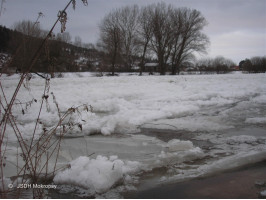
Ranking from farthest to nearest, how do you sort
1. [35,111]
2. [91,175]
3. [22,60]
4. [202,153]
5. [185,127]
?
[35,111]
[185,127]
[202,153]
[91,175]
[22,60]

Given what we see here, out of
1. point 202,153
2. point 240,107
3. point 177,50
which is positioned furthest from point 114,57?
point 202,153

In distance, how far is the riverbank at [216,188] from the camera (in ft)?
6.10

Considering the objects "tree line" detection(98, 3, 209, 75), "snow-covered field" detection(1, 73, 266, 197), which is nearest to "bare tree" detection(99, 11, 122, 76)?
"tree line" detection(98, 3, 209, 75)

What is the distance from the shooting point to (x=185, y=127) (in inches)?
158

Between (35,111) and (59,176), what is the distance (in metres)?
3.45

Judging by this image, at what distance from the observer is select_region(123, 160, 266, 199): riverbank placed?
1.86 m

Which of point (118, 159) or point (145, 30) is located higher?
point (145, 30)

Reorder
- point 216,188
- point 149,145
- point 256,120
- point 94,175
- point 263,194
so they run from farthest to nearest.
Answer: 1. point 256,120
2. point 149,145
3. point 94,175
4. point 216,188
5. point 263,194

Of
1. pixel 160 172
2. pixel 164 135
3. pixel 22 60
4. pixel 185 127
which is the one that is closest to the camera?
pixel 22 60

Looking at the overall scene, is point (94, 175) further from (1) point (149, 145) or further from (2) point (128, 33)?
(2) point (128, 33)

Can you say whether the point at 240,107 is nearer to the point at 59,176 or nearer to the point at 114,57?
the point at 59,176

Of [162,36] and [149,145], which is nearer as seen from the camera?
[149,145]

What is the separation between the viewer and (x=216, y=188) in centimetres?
196

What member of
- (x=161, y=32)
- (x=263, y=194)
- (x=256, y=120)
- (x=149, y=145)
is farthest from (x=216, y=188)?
(x=161, y=32)
